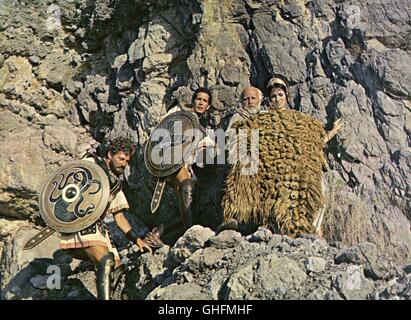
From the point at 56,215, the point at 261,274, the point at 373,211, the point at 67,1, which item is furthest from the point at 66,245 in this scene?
the point at 67,1

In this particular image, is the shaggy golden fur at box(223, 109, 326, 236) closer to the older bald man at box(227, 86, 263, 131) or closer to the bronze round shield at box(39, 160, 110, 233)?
the older bald man at box(227, 86, 263, 131)

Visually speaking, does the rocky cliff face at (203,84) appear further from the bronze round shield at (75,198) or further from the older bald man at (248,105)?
the bronze round shield at (75,198)

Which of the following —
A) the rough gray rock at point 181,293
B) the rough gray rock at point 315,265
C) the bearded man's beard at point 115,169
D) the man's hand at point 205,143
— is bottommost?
the rough gray rock at point 181,293

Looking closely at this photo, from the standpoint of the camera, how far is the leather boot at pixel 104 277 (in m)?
7.54

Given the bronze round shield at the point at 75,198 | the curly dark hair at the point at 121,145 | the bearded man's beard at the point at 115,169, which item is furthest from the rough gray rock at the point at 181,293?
the curly dark hair at the point at 121,145

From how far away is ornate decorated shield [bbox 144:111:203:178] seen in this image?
834 centimetres

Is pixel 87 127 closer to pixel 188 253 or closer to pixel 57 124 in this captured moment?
pixel 57 124

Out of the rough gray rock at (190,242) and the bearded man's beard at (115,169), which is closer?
the rough gray rock at (190,242)

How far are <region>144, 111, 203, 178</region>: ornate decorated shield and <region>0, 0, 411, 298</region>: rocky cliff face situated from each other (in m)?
0.54

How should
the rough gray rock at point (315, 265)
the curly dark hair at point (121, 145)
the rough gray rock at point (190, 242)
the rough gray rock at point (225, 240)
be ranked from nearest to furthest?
the rough gray rock at point (315, 265) < the rough gray rock at point (225, 240) < the rough gray rock at point (190, 242) < the curly dark hair at point (121, 145)

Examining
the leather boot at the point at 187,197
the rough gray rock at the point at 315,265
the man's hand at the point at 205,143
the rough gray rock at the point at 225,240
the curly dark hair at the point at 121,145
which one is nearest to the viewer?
the rough gray rock at the point at 315,265

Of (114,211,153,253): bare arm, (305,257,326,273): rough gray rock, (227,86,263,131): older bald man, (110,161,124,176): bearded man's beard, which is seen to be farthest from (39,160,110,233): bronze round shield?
(305,257,326,273): rough gray rock

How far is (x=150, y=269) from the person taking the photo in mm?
8047

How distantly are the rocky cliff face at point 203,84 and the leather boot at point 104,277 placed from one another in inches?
19.8
